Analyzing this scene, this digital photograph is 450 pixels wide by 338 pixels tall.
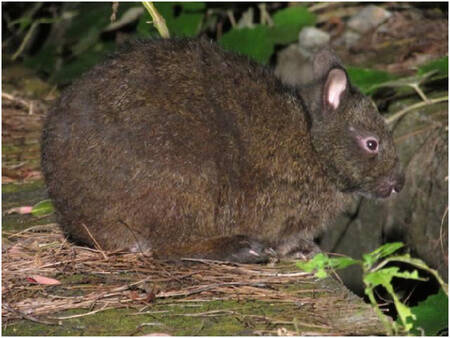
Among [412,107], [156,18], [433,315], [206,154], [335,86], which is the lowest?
[433,315]

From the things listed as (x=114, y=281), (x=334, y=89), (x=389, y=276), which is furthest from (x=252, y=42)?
(x=389, y=276)

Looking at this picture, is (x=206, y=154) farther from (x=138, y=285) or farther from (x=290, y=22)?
(x=290, y=22)

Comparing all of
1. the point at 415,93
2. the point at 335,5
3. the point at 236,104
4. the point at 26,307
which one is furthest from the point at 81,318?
the point at 335,5

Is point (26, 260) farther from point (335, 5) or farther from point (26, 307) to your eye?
point (335, 5)

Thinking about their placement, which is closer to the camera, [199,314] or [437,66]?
[199,314]

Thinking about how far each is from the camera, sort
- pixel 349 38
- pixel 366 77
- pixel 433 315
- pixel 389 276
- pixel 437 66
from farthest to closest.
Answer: pixel 349 38 < pixel 366 77 < pixel 437 66 < pixel 433 315 < pixel 389 276

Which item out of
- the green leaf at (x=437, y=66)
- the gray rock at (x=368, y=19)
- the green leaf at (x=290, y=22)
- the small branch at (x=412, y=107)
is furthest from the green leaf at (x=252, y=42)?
the gray rock at (x=368, y=19)

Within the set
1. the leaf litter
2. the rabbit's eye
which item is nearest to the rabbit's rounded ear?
the rabbit's eye
